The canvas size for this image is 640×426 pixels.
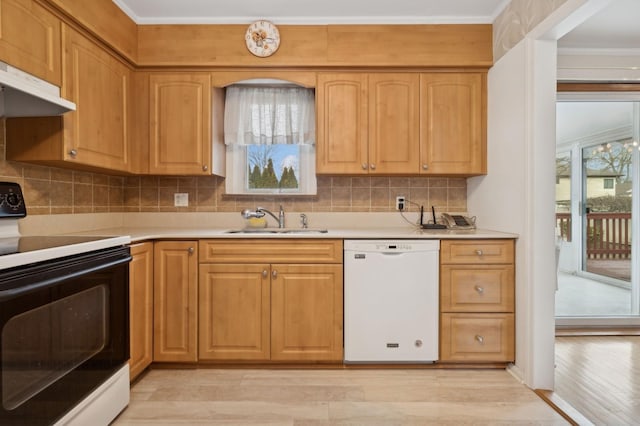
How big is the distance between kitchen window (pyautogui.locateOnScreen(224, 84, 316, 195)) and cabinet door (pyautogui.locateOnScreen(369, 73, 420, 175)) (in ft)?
1.80

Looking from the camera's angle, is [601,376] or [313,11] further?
[313,11]

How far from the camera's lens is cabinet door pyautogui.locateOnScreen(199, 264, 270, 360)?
2.40m

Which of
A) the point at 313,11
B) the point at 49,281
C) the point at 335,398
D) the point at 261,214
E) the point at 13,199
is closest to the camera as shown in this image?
the point at 49,281

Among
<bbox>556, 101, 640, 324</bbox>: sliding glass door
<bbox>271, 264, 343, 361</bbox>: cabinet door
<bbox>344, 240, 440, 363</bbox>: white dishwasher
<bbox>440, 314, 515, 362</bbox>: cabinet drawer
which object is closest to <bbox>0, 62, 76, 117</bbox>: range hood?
<bbox>271, 264, 343, 361</bbox>: cabinet door

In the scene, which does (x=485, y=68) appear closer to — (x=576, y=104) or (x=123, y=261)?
(x=576, y=104)

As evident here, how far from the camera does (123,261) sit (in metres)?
1.84

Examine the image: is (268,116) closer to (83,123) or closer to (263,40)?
(263,40)

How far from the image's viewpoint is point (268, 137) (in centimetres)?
300

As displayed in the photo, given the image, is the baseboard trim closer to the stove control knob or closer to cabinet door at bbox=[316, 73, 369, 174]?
cabinet door at bbox=[316, 73, 369, 174]

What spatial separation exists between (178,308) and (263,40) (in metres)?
1.92

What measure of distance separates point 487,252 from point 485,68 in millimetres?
1346

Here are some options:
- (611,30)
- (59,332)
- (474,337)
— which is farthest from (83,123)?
(611,30)

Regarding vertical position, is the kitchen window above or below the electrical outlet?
above

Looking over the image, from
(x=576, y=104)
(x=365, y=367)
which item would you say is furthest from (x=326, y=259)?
(x=576, y=104)
